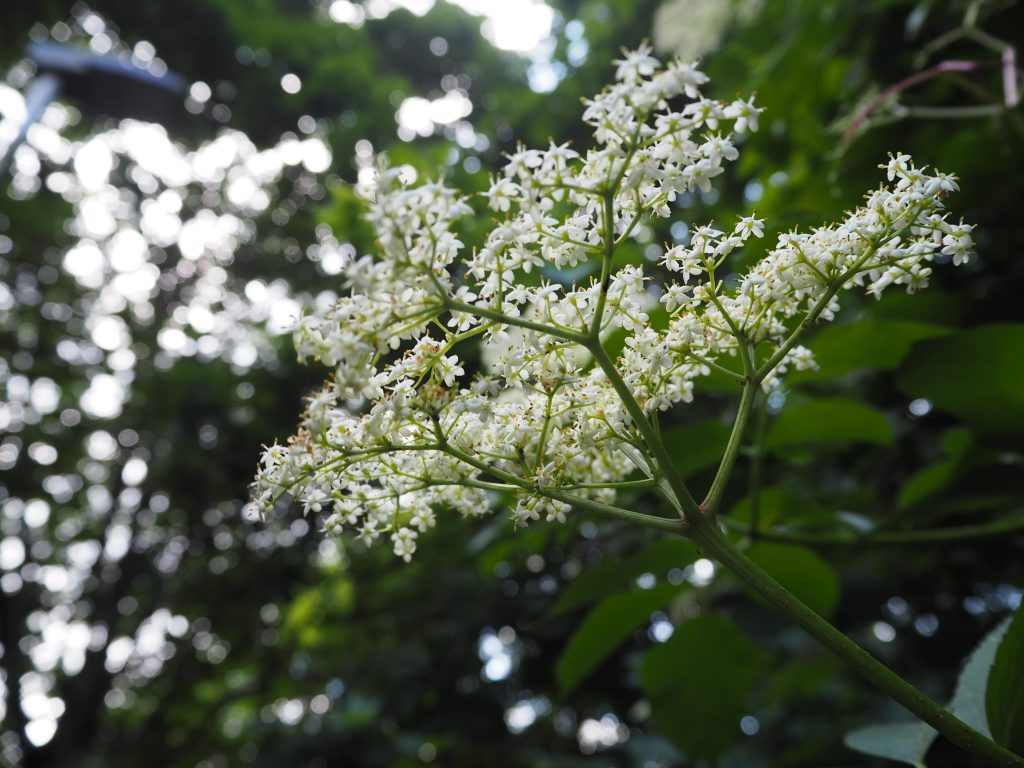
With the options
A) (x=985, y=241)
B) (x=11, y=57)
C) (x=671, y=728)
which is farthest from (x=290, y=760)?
(x=11, y=57)

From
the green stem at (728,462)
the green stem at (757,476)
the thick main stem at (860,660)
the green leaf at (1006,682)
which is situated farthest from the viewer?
the green stem at (757,476)

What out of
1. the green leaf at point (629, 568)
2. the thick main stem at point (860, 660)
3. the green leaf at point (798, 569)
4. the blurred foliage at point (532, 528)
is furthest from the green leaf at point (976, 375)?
the thick main stem at point (860, 660)

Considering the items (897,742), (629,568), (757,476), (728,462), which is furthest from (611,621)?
(728,462)

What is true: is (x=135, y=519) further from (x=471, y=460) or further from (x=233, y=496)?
(x=471, y=460)

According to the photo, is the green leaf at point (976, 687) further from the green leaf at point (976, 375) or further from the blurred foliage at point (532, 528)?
the green leaf at point (976, 375)

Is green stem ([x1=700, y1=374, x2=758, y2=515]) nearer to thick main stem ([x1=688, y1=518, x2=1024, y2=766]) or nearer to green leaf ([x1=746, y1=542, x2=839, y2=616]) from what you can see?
thick main stem ([x1=688, y1=518, x2=1024, y2=766])

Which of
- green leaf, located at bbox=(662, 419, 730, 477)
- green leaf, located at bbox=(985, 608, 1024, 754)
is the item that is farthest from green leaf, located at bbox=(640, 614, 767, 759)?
green leaf, located at bbox=(985, 608, 1024, 754)
